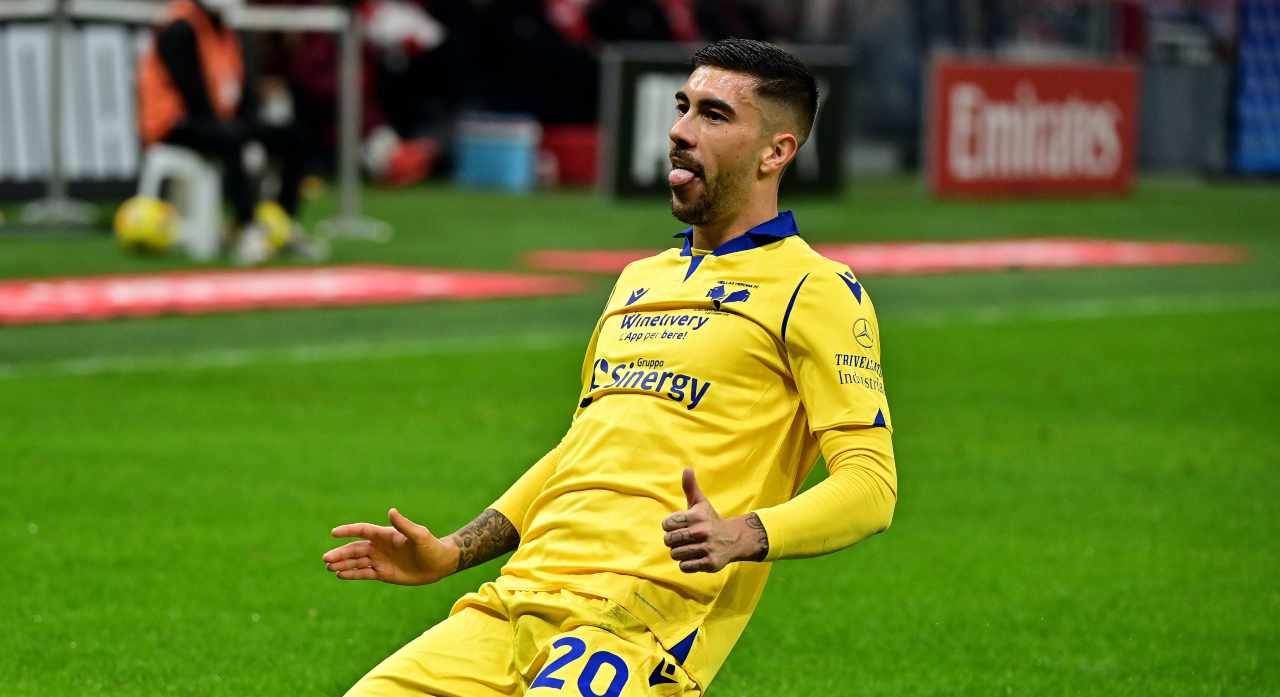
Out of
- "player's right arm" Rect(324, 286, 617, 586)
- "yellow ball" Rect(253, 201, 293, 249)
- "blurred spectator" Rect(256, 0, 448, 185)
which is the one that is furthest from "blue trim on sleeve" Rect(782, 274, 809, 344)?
"blurred spectator" Rect(256, 0, 448, 185)

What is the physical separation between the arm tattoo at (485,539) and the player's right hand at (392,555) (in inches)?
2.9

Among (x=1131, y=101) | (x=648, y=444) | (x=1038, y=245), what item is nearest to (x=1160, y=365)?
(x=1038, y=245)

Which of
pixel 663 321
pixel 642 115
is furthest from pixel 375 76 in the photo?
pixel 663 321

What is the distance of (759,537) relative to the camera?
12.4 feet

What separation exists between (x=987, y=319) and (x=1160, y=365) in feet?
6.88

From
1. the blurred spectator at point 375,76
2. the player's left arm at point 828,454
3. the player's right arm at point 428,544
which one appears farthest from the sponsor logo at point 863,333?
the blurred spectator at point 375,76

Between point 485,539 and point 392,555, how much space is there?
0.25m

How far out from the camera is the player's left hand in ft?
11.9

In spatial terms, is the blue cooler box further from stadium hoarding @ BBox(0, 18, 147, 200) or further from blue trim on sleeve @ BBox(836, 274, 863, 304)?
blue trim on sleeve @ BBox(836, 274, 863, 304)

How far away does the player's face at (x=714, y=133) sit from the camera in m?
4.13

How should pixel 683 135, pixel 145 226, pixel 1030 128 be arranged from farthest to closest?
pixel 1030 128, pixel 145 226, pixel 683 135

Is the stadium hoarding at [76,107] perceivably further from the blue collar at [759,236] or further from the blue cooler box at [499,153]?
the blue collar at [759,236]

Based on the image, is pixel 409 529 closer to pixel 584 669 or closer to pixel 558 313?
pixel 584 669

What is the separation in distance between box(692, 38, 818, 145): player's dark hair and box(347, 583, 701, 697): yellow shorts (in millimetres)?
965
